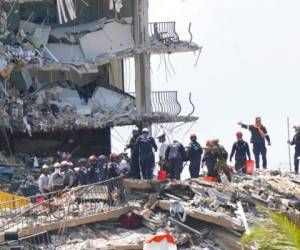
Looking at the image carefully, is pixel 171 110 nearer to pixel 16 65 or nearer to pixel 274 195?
pixel 16 65

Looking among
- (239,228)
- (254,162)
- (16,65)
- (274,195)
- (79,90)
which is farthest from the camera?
(79,90)

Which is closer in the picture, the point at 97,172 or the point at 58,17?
the point at 97,172

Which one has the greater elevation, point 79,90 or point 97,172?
point 79,90

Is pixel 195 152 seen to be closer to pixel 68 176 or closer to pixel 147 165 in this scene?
pixel 147 165

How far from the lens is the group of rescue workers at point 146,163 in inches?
1315

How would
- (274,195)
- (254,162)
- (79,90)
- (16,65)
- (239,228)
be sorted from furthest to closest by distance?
1. (79,90)
2. (16,65)
3. (254,162)
4. (274,195)
5. (239,228)

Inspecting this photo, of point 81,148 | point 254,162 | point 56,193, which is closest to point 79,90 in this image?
point 81,148

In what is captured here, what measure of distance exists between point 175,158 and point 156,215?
110 inches

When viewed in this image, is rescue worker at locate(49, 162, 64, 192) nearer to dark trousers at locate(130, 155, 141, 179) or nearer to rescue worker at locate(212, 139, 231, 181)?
dark trousers at locate(130, 155, 141, 179)

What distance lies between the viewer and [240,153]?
1404 inches

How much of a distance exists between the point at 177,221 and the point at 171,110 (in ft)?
57.4

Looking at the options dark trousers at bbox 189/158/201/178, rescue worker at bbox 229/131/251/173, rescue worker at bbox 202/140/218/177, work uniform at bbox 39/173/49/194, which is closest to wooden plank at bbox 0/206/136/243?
work uniform at bbox 39/173/49/194

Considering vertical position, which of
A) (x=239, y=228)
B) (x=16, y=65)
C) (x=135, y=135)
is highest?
(x=16, y=65)

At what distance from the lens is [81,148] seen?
4794 cm
